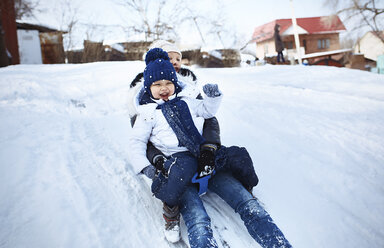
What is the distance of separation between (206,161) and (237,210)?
346 mm

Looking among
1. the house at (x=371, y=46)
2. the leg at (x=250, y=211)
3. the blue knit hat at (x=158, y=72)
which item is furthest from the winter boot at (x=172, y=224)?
the house at (x=371, y=46)

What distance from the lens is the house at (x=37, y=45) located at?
973cm

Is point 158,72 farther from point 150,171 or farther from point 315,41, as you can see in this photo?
point 315,41

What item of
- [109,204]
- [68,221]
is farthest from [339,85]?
[68,221]

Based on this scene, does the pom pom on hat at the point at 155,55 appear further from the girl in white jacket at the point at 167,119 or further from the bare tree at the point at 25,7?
the bare tree at the point at 25,7

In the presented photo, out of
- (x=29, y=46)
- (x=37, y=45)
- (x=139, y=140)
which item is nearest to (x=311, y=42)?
(x=37, y=45)

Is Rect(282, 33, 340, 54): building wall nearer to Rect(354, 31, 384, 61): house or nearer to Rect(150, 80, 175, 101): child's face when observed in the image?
Rect(354, 31, 384, 61): house

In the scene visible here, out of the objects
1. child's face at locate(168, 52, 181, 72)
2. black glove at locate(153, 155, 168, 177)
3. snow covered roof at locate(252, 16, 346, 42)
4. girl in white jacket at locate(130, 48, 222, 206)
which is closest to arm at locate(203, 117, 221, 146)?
girl in white jacket at locate(130, 48, 222, 206)

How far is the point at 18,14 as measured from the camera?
32.4ft

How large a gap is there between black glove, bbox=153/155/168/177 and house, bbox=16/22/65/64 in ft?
34.0

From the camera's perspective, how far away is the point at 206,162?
1.44 metres

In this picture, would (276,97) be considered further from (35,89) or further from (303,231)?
(35,89)

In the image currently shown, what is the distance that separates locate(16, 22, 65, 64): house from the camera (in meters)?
9.73

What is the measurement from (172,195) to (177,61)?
1.51 m
